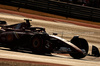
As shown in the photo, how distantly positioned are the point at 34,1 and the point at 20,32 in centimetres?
1218

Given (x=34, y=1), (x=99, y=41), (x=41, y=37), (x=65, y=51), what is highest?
(x=34, y=1)

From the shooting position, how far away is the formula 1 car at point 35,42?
8.88 m

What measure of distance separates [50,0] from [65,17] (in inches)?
92.2

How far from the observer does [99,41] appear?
54.8 feet

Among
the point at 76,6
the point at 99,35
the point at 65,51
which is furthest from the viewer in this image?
the point at 76,6

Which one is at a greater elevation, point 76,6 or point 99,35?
point 76,6

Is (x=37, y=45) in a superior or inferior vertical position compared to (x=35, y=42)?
inferior

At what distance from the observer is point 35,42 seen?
29.3 feet

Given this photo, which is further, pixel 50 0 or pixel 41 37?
pixel 50 0

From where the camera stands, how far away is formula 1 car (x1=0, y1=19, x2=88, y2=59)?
8.88m

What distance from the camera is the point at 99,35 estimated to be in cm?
1825

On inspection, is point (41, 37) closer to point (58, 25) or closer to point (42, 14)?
point (58, 25)

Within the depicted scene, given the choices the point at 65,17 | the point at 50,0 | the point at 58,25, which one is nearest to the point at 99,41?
the point at 58,25

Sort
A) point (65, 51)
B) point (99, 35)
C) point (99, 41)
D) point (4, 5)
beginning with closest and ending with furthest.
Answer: point (65, 51), point (99, 41), point (99, 35), point (4, 5)
